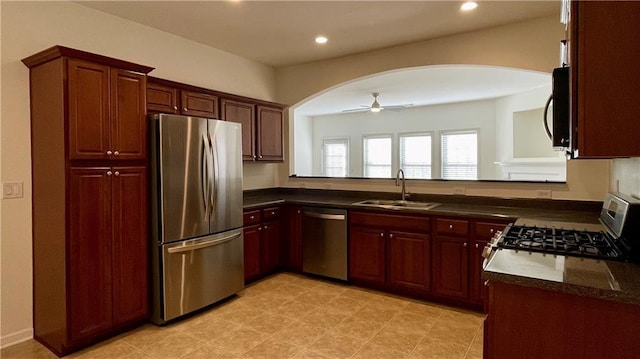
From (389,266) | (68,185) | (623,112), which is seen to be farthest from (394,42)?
(68,185)

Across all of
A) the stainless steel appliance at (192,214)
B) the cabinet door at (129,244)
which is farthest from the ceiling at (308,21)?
the cabinet door at (129,244)

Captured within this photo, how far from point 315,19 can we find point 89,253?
2.70m

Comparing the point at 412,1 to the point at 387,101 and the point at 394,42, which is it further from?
the point at 387,101

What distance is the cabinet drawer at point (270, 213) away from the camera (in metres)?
4.04

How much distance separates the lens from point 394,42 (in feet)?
12.9

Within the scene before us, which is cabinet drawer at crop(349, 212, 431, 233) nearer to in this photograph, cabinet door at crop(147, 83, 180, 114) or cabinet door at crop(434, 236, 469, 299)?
cabinet door at crop(434, 236, 469, 299)

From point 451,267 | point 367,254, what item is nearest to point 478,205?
point 451,267

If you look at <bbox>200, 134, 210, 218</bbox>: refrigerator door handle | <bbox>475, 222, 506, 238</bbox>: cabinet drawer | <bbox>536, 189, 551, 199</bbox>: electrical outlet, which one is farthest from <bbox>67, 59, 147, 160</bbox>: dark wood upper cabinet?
<bbox>536, 189, 551, 199</bbox>: electrical outlet

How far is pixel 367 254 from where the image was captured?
3725mm

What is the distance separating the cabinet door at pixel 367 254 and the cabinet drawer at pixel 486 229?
90 centimetres

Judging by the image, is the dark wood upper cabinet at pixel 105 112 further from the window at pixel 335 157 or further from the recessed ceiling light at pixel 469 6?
the window at pixel 335 157

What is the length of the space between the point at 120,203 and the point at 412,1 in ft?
9.33

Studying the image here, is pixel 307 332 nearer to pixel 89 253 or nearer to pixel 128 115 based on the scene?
pixel 89 253

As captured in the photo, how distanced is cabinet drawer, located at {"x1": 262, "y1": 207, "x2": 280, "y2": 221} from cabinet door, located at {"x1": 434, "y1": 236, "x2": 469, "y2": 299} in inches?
72.1
